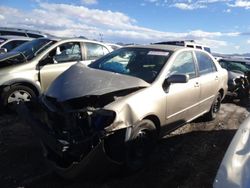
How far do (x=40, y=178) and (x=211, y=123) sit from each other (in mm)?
4367

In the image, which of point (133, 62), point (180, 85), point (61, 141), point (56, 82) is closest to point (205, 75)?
point (180, 85)

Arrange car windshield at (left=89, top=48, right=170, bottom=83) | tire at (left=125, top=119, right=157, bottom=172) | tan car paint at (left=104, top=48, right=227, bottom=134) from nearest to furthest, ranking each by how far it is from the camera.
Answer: tan car paint at (left=104, top=48, right=227, bottom=134), tire at (left=125, top=119, right=157, bottom=172), car windshield at (left=89, top=48, right=170, bottom=83)

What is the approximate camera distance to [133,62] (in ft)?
18.2

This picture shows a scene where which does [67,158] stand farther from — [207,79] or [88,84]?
[207,79]

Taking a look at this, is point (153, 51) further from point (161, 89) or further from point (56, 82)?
point (56, 82)

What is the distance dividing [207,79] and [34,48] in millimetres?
3973

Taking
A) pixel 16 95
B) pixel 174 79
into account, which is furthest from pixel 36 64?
pixel 174 79

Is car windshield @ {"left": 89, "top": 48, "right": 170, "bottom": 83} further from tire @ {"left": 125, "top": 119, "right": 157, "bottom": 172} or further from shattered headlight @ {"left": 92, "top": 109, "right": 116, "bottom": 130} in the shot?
shattered headlight @ {"left": 92, "top": 109, "right": 116, "bottom": 130}

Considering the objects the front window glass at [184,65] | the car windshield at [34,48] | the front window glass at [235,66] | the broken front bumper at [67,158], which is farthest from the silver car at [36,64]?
the front window glass at [235,66]

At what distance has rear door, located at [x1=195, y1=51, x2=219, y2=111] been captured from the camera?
641 centimetres

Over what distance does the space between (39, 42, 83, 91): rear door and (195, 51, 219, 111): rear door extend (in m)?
3.01

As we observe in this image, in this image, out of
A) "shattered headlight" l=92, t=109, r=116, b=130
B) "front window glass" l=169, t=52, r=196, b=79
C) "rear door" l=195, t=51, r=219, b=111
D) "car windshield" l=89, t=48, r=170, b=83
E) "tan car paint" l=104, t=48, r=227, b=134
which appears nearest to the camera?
"shattered headlight" l=92, t=109, r=116, b=130

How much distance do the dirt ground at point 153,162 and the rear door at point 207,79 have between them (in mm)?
662

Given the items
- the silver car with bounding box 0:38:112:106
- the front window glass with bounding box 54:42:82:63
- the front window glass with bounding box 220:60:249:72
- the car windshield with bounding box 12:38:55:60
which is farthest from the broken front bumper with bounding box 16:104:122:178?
the front window glass with bounding box 220:60:249:72
